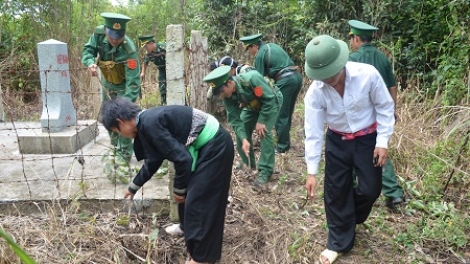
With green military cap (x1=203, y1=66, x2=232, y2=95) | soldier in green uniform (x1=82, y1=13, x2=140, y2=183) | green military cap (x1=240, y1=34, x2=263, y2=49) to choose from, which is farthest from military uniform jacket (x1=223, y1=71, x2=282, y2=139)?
green military cap (x1=240, y1=34, x2=263, y2=49)

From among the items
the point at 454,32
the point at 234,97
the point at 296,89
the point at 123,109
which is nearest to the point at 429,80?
the point at 454,32

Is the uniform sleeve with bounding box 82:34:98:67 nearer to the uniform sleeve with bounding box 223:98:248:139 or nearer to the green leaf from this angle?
the uniform sleeve with bounding box 223:98:248:139

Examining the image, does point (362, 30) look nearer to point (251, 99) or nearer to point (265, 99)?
point (265, 99)

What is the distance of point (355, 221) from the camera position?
2959 millimetres

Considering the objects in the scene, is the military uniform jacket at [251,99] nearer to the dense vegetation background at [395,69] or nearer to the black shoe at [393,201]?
the dense vegetation background at [395,69]

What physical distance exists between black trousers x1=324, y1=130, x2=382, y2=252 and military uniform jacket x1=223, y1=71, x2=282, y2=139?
1.26 metres

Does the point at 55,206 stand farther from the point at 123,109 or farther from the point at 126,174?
the point at 123,109

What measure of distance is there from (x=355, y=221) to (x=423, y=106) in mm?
3181

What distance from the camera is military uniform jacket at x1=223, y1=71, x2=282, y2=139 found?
13.2ft

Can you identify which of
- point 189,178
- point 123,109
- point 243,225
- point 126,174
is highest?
point 123,109

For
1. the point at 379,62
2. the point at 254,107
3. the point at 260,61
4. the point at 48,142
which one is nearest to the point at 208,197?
the point at 254,107

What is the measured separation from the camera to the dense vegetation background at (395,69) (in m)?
3.19

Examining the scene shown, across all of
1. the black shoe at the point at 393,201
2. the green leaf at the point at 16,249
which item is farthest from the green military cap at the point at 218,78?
the green leaf at the point at 16,249

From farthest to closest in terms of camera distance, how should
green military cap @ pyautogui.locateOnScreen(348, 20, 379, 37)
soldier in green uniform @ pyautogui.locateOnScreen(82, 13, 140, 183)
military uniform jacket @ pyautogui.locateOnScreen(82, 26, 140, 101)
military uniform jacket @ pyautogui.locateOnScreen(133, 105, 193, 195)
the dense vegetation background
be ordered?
1. military uniform jacket @ pyautogui.locateOnScreen(82, 26, 140, 101)
2. soldier in green uniform @ pyautogui.locateOnScreen(82, 13, 140, 183)
3. green military cap @ pyautogui.locateOnScreen(348, 20, 379, 37)
4. the dense vegetation background
5. military uniform jacket @ pyautogui.locateOnScreen(133, 105, 193, 195)
